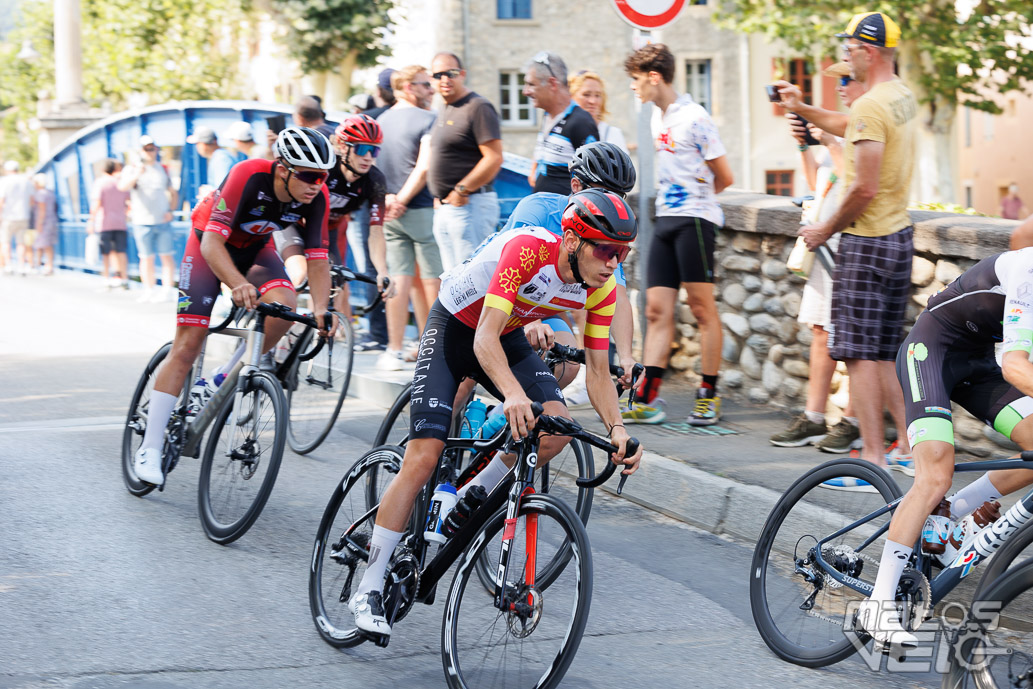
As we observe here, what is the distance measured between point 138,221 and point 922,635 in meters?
13.9

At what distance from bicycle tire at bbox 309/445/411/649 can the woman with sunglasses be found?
1.54m

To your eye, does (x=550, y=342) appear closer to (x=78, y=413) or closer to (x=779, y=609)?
(x=779, y=609)

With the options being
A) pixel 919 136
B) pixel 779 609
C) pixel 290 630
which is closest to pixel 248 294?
pixel 290 630

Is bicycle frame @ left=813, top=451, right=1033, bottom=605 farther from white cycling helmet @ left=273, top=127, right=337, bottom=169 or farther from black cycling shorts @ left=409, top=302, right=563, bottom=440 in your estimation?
white cycling helmet @ left=273, top=127, right=337, bottom=169

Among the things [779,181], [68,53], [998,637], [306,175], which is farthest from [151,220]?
[779,181]

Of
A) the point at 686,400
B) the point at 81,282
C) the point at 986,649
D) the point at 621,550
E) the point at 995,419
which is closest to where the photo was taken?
the point at 986,649

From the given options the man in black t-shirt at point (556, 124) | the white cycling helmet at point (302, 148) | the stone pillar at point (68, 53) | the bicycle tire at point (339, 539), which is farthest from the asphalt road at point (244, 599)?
the stone pillar at point (68, 53)

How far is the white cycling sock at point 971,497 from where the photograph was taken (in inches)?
166

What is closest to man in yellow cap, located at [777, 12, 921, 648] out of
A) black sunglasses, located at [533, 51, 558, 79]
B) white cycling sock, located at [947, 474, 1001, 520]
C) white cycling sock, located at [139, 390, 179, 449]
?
white cycling sock, located at [947, 474, 1001, 520]

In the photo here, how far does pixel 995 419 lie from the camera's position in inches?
168

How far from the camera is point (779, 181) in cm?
4616

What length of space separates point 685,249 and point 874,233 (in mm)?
1635

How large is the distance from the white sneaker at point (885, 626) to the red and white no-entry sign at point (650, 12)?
4614 millimetres

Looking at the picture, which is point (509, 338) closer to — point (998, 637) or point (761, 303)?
point (998, 637)
